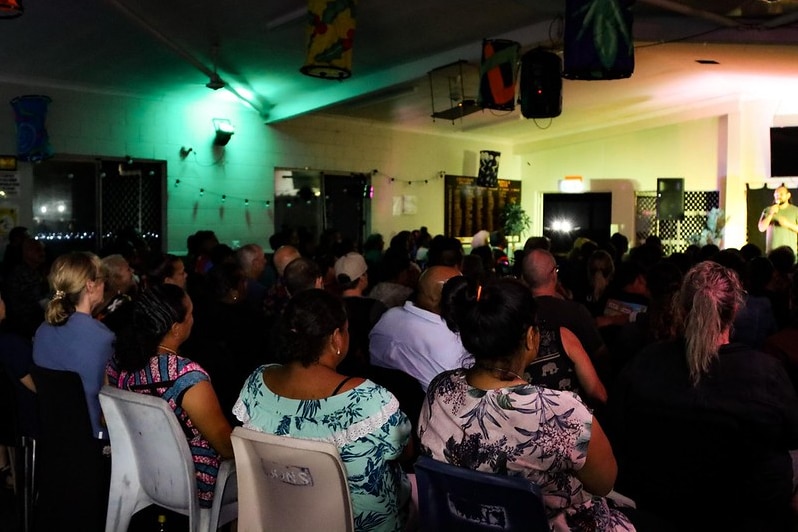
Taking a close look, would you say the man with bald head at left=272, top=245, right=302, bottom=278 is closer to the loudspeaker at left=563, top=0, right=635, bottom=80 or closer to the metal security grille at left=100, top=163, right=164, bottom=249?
the loudspeaker at left=563, top=0, right=635, bottom=80

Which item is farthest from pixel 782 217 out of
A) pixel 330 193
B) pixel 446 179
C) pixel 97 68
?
pixel 97 68

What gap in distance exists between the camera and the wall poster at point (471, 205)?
1221cm

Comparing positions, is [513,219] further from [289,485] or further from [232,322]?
[289,485]

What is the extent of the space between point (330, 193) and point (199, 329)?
260 inches

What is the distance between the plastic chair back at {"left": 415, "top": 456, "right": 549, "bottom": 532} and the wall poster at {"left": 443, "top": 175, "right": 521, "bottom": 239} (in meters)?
10.4

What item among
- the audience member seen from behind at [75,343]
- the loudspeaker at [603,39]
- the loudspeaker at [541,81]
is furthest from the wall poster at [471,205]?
the audience member seen from behind at [75,343]

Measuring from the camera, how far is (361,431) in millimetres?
2053

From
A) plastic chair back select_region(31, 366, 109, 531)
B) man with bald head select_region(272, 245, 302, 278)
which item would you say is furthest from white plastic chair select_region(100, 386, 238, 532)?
Answer: man with bald head select_region(272, 245, 302, 278)

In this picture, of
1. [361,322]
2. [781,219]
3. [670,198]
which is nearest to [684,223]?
[670,198]

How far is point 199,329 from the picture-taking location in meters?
3.88

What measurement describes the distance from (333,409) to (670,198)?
1073 cm

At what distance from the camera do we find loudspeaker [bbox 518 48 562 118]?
219 inches

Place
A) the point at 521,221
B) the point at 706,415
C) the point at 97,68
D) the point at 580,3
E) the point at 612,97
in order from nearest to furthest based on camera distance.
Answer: the point at 706,415 → the point at 580,3 → the point at 97,68 → the point at 612,97 → the point at 521,221

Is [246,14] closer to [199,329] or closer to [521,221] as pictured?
[199,329]
